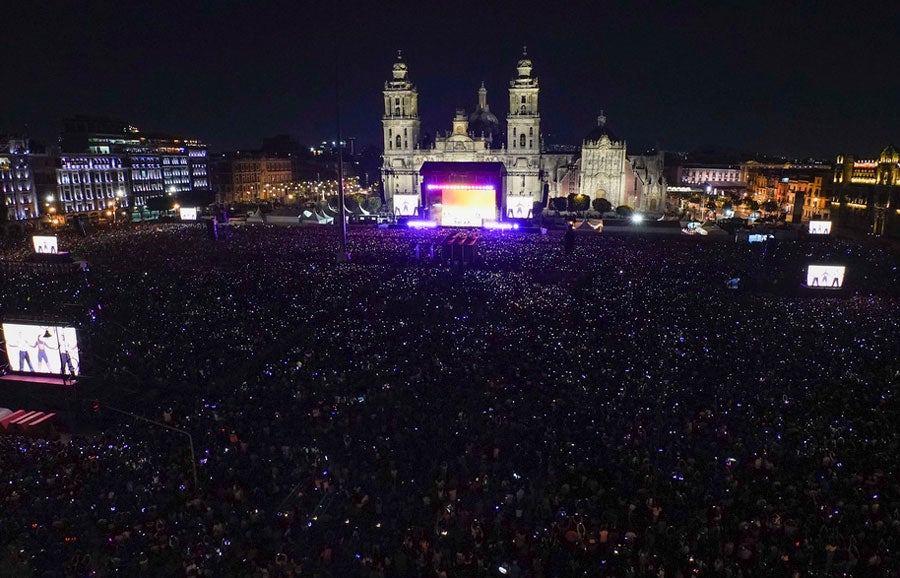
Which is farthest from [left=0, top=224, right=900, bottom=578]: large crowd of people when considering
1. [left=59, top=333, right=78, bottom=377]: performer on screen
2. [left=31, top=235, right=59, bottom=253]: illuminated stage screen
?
A: [left=31, top=235, right=59, bottom=253]: illuminated stage screen

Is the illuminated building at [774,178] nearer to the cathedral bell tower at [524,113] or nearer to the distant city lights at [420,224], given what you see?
the cathedral bell tower at [524,113]

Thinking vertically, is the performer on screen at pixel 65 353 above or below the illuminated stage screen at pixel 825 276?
below

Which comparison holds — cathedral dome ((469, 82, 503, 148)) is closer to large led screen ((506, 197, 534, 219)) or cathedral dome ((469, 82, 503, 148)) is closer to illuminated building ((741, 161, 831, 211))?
large led screen ((506, 197, 534, 219))

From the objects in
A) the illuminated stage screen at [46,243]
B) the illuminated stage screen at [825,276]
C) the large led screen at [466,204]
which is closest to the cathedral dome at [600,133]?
the large led screen at [466,204]

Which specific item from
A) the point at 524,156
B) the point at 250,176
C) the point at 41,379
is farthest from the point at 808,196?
the point at 41,379

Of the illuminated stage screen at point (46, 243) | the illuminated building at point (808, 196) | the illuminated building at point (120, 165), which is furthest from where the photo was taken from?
the illuminated building at point (808, 196)

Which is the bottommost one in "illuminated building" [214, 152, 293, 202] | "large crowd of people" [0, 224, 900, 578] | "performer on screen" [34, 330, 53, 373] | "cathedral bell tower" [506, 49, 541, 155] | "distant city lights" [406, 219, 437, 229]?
"large crowd of people" [0, 224, 900, 578]

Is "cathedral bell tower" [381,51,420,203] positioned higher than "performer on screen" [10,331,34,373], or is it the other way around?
"cathedral bell tower" [381,51,420,203]

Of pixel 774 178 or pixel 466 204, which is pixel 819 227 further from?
pixel 774 178
